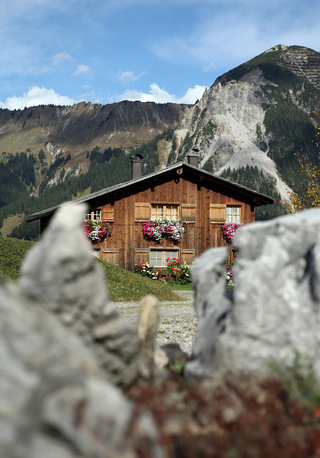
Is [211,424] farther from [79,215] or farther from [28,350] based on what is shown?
[79,215]

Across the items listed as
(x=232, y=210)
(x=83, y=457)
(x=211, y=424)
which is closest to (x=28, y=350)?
(x=83, y=457)

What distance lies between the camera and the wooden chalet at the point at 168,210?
84.2 ft

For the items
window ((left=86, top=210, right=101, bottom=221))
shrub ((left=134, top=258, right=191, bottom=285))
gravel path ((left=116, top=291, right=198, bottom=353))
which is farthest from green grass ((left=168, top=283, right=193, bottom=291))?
gravel path ((left=116, top=291, right=198, bottom=353))

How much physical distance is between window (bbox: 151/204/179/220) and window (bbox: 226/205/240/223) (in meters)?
3.54

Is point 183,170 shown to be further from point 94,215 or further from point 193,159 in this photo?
point 94,215

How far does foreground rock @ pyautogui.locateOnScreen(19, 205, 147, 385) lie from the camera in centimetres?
339

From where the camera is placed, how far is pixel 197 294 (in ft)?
16.7

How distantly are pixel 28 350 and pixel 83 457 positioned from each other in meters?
0.81

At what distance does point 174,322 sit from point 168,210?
15.9 m

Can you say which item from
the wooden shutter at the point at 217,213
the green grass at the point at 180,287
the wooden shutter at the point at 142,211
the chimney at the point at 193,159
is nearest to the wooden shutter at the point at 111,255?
the wooden shutter at the point at 142,211

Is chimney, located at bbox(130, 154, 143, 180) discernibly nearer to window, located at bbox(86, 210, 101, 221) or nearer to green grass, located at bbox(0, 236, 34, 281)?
window, located at bbox(86, 210, 101, 221)

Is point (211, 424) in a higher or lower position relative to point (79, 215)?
lower

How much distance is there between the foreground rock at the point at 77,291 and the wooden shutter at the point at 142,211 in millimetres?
22256

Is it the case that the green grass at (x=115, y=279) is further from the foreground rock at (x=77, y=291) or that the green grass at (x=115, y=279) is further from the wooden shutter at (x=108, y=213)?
the foreground rock at (x=77, y=291)
